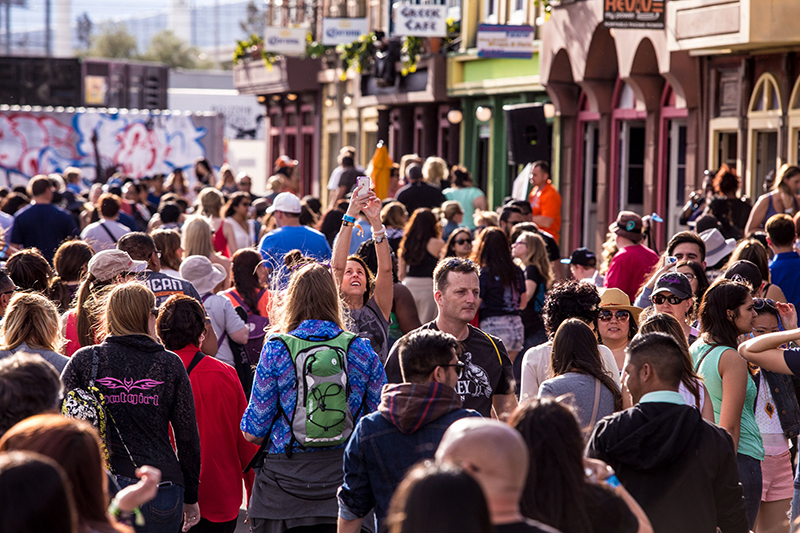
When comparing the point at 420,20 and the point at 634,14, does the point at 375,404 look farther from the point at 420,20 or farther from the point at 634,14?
the point at 420,20

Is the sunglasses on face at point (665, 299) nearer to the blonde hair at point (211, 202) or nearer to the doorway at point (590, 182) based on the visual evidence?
the blonde hair at point (211, 202)

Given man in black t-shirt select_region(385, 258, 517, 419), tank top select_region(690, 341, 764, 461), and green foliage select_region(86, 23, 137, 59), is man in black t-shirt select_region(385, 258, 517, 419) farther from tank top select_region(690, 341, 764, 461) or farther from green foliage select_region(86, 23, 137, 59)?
green foliage select_region(86, 23, 137, 59)

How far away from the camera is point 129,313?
5.07 m

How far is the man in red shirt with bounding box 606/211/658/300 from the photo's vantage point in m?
9.23

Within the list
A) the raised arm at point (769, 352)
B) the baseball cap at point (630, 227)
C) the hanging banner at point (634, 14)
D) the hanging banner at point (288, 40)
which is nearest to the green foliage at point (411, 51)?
the hanging banner at point (288, 40)

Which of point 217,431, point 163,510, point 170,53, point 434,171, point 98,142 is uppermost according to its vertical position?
point 170,53

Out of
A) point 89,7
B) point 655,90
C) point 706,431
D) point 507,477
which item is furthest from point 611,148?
point 89,7

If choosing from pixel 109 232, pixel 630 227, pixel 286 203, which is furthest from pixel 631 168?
pixel 109 232

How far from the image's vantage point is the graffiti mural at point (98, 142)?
3434 centimetres

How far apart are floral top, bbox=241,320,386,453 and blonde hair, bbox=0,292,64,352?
107 centimetres

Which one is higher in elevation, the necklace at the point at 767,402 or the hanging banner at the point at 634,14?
the hanging banner at the point at 634,14

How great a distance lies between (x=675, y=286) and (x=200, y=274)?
133 inches

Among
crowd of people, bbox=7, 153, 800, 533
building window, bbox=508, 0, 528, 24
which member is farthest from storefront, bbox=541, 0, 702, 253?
crowd of people, bbox=7, 153, 800, 533

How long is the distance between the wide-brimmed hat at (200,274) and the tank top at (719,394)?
3.77 meters
